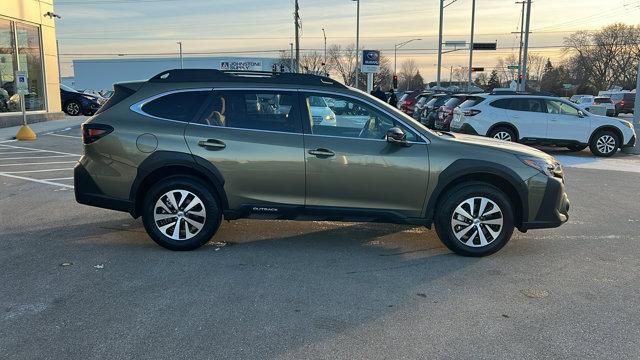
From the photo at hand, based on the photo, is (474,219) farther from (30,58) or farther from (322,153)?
(30,58)

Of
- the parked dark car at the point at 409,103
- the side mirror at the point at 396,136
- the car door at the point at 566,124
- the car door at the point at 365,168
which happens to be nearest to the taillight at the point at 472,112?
the car door at the point at 566,124

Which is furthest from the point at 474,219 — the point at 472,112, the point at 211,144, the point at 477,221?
the point at 472,112

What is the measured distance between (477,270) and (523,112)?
10.5 metres

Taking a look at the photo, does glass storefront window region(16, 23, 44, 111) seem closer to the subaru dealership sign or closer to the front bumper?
the subaru dealership sign

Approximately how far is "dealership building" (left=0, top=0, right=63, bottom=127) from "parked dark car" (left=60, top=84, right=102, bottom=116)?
3501 millimetres

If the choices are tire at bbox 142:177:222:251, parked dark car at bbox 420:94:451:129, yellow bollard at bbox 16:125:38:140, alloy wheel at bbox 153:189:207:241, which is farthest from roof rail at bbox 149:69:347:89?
yellow bollard at bbox 16:125:38:140

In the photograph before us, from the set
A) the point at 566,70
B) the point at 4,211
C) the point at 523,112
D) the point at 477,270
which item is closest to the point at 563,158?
the point at 523,112

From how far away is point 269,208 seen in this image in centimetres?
558

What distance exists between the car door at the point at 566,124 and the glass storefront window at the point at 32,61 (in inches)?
761

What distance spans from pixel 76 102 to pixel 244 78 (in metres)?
25.2

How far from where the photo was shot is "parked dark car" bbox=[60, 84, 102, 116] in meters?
27.6

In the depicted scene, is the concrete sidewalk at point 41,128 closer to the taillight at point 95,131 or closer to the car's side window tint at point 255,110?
the taillight at point 95,131

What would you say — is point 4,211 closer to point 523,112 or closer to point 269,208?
point 269,208

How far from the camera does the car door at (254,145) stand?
5.46m
